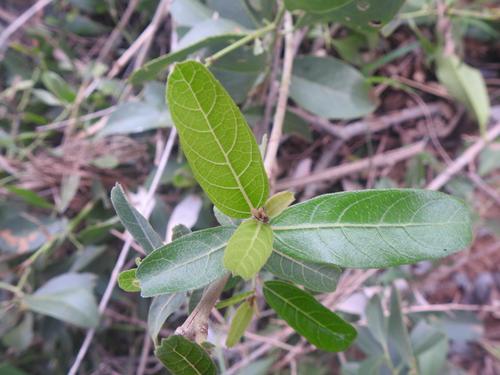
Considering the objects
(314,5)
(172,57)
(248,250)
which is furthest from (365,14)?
(248,250)

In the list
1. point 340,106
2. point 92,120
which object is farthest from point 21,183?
A: point 340,106

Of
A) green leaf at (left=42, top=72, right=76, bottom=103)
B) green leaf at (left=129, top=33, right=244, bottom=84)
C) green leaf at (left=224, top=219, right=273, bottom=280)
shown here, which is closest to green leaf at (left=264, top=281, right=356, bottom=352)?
green leaf at (left=224, top=219, right=273, bottom=280)

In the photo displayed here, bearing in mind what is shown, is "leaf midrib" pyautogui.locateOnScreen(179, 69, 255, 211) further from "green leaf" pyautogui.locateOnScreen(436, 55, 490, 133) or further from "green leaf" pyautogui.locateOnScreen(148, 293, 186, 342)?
"green leaf" pyautogui.locateOnScreen(436, 55, 490, 133)

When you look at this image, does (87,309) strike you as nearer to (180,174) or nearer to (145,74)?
(180,174)

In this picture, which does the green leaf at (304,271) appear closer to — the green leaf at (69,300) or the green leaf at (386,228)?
the green leaf at (386,228)

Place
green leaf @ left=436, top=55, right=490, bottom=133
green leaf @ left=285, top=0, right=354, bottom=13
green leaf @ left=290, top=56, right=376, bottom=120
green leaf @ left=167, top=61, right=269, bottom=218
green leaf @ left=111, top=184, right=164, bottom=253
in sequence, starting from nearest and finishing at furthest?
1. green leaf @ left=167, top=61, right=269, bottom=218
2. green leaf @ left=111, top=184, right=164, bottom=253
3. green leaf @ left=285, top=0, right=354, bottom=13
4. green leaf @ left=290, top=56, right=376, bottom=120
5. green leaf @ left=436, top=55, right=490, bottom=133

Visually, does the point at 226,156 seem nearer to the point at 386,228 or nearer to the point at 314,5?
the point at 386,228
